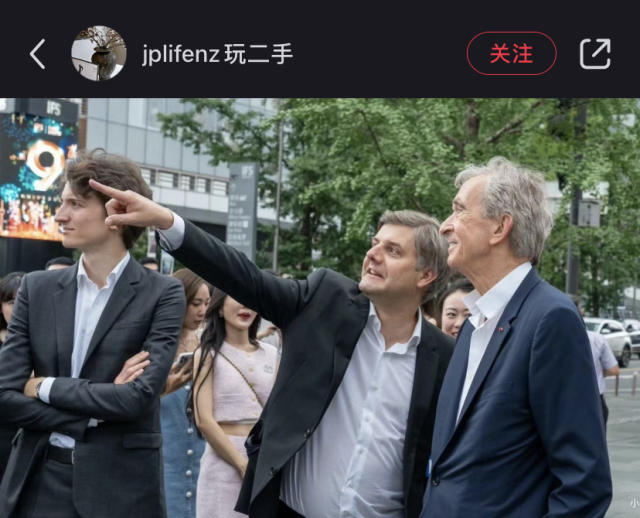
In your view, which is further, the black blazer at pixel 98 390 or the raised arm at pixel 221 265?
the black blazer at pixel 98 390

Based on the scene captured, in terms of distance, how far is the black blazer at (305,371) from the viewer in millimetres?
3559

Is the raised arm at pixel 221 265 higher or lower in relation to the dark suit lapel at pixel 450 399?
higher

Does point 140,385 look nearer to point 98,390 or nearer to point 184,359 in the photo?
point 98,390

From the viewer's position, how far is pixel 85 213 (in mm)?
3883

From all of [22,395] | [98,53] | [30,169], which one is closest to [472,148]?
[30,169]

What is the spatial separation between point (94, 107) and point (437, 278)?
4003cm

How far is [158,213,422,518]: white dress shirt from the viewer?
11.9 ft

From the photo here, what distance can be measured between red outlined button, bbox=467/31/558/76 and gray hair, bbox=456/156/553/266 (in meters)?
1.31

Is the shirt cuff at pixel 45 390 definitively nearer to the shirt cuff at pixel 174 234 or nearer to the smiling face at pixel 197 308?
the shirt cuff at pixel 174 234

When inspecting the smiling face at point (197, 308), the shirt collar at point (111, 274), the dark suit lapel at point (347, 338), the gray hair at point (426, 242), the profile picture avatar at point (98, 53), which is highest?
the profile picture avatar at point (98, 53)

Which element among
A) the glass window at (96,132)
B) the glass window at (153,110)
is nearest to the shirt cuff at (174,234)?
the glass window at (96,132)

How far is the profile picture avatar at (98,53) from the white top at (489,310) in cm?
231

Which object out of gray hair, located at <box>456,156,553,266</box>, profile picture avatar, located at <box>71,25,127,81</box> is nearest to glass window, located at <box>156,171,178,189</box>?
profile picture avatar, located at <box>71,25,127,81</box>

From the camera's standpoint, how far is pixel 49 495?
3.71 m
